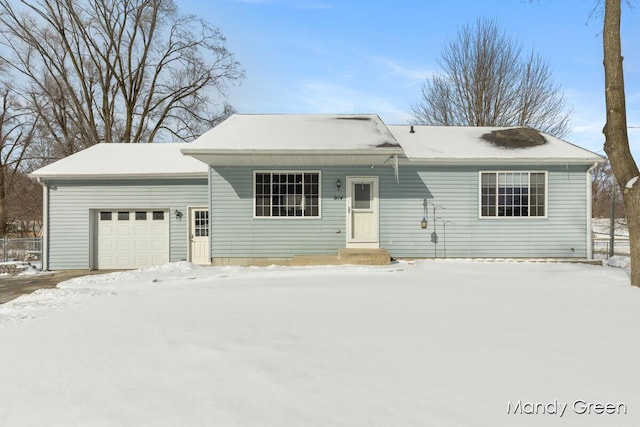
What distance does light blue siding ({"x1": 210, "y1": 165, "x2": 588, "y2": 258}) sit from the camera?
10.1 metres

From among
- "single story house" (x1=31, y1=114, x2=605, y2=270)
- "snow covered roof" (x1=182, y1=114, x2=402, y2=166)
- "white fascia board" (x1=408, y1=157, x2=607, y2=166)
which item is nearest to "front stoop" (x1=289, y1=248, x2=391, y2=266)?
"single story house" (x1=31, y1=114, x2=605, y2=270)

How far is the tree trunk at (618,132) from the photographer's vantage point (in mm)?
6492

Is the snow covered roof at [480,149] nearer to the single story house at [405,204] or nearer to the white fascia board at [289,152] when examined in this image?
the single story house at [405,204]

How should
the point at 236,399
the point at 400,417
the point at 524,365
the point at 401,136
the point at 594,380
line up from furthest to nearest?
the point at 401,136, the point at 524,365, the point at 594,380, the point at 236,399, the point at 400,417

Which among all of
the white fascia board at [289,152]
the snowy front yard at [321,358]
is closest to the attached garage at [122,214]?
the white fascia board at [289,152]

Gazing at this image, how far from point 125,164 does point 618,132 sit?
1378 cm

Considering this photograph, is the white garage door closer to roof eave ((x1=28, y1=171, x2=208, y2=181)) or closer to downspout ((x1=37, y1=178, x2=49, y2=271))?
roof eave ((x1=28, y1=171, x2=208, y2=181))

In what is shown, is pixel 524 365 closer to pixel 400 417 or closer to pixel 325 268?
pixel 400 417

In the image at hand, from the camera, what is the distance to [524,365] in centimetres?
296

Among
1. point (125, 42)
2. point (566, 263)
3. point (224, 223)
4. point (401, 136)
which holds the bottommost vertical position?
point (566, 263)

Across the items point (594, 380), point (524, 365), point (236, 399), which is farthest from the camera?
point (524, 365)

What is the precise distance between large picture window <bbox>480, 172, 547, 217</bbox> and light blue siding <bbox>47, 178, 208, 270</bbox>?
30.0 ft

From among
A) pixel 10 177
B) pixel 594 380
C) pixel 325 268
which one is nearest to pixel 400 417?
pixel 594 380

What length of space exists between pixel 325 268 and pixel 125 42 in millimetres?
21834
